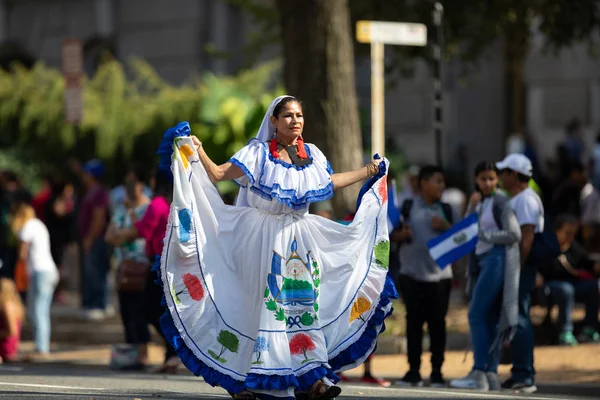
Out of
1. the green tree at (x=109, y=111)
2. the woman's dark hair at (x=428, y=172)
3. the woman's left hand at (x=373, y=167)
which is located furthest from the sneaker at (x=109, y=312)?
the woman's left hand at (x=373, y=167)

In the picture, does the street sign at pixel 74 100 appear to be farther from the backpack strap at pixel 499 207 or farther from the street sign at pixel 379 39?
the backpack strap at pixel 499 207

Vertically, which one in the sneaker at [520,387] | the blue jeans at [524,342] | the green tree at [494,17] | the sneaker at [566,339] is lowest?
the sneaker at [520,387]

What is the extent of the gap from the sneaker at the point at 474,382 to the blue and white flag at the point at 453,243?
906 millimetres

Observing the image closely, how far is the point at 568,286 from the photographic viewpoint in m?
14.2

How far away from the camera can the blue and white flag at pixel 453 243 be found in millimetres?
11398

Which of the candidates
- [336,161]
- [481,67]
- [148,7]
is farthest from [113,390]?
[148,7]

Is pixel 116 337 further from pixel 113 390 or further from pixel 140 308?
pixel 113 390

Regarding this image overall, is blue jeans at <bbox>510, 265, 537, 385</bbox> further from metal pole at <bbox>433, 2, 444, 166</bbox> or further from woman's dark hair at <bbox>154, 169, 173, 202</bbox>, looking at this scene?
metal pole at <bbox>433, 2, 444, 166</bbox>

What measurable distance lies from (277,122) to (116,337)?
745 centimetres

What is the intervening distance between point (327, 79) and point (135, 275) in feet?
12.8

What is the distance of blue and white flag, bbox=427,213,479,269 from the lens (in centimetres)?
1140

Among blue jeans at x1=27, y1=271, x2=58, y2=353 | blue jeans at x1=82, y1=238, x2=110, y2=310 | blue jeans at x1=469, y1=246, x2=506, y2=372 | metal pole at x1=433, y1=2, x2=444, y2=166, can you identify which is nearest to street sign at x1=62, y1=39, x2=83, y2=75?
blue jeans at x1=82, y1=238, x2=110, y2=310

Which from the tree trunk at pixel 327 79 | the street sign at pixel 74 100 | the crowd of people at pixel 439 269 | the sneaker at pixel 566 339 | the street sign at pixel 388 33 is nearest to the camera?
the crowd of people at pixel 439 269

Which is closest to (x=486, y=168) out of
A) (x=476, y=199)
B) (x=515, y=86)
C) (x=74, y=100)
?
(x=476, y=199)
